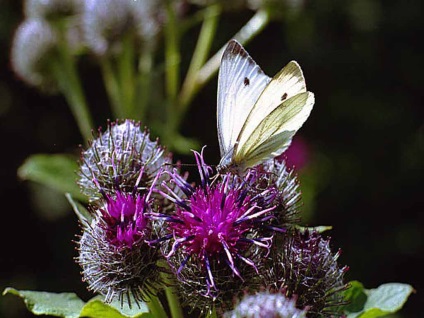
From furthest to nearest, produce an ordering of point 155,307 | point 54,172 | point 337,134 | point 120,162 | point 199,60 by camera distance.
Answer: point 337,134 → point 199,60 → point 54,172 → point 120,162 → point 155,307

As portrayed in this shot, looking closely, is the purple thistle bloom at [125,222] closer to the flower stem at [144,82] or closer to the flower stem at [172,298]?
the flower stem at [172,298]

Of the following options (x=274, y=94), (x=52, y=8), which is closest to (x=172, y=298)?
(x=274, y=94)

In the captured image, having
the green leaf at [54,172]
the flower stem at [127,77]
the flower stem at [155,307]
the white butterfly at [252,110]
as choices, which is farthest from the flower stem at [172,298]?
the flower stem at [127,77]

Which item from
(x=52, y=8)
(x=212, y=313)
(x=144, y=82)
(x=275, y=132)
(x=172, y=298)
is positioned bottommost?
(x=212, y=313)

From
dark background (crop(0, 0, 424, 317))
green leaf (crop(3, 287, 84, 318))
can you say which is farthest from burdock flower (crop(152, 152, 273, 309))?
dark background (crop(0, 0, 424, 317))

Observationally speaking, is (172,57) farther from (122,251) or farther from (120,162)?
(122,251)

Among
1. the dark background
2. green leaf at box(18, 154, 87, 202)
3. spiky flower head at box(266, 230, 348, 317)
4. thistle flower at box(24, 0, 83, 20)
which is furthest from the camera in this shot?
the dark background

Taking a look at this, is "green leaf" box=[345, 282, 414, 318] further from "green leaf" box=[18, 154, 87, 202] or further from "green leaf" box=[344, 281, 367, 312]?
"green leaf" box=[18, 154, 87, 202]

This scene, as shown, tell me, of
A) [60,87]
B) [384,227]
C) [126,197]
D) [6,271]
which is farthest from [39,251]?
[126,197]
